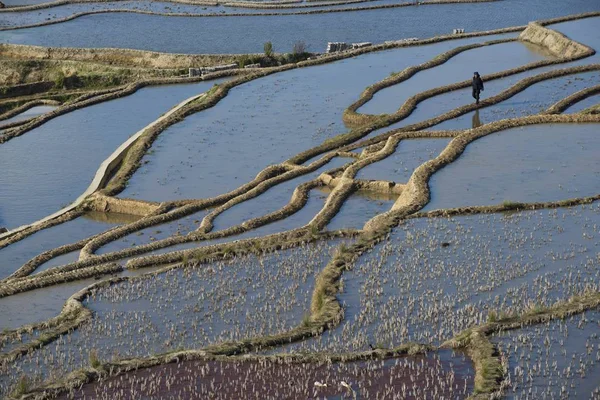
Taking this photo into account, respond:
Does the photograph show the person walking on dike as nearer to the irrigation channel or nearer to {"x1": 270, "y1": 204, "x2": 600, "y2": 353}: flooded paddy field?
the irrigation channel

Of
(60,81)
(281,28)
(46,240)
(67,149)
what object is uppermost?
(281,28)

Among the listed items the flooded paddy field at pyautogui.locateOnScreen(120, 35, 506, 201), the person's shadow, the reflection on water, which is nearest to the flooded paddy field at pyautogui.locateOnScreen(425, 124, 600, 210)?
the person's shadow

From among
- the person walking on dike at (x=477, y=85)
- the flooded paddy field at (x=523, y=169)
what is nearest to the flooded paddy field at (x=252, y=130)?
the person walking on dike at (x=477, y=85)

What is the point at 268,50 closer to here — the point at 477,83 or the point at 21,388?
the point at 477,83

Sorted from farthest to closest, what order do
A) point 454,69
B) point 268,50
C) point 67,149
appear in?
1. point 268,50
2. point 454,69
3. point 67,149

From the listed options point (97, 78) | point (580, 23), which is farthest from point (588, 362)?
point (97, 78)

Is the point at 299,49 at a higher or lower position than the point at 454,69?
lower

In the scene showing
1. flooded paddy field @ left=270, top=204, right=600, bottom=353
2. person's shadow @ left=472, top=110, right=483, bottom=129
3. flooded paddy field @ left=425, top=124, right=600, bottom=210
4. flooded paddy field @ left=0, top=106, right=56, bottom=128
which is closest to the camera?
flooded paddy field @ left=270, top=204, right=600, bottom=353

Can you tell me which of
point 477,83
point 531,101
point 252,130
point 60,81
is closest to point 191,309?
point 252,130
